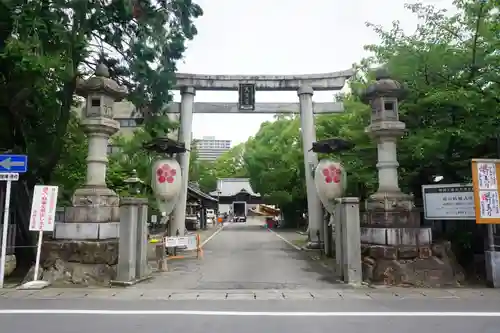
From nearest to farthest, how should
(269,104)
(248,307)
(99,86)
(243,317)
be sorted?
(243,317) → (248,307) → (99,86) → (269,104)

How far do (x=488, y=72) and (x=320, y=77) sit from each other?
9.16 m

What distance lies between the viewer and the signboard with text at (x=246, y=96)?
1842 cm

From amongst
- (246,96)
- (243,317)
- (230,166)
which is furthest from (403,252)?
(230,166)

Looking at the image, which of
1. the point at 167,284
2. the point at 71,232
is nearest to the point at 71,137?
the point at 71,232

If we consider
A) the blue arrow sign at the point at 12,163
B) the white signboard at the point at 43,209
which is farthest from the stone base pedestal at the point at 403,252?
the blue arrow sign at the point at 12,163

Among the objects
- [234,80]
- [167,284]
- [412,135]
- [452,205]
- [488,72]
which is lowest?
[167,284]

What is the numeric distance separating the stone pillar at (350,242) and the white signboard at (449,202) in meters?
2.07

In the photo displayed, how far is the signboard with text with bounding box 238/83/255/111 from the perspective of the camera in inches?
725

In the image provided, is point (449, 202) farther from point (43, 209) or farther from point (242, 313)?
point (43, 209)

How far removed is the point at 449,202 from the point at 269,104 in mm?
10585

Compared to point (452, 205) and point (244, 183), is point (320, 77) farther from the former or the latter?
point (244, 183)

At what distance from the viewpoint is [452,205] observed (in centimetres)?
987

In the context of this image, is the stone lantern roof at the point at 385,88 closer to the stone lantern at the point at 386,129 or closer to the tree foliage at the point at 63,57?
the stone lantern at the point at 386,129

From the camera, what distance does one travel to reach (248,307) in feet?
23.7
